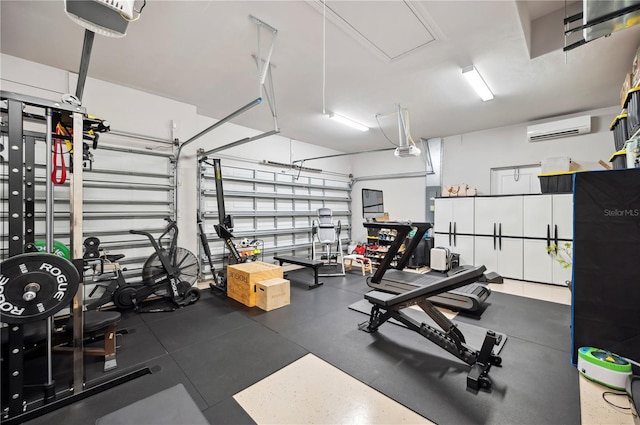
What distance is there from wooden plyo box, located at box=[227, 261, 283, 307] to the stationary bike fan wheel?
0.66 meters

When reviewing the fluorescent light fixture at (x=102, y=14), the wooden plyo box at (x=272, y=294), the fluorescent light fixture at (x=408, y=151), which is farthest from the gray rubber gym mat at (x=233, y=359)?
the fluorescent light fixture at (x=408, y=151)

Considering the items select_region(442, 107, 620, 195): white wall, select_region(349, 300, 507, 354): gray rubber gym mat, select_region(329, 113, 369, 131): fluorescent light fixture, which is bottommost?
select_region(349, 300, 507, 354): gray rubber gym mat

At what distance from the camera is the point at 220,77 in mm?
4160

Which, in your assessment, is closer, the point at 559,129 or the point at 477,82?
the point at 477,82

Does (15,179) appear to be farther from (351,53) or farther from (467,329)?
(467,329)

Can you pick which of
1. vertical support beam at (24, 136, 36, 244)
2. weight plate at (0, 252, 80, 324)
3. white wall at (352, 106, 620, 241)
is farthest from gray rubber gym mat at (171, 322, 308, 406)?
white wall at (352, 106, 620, 241)

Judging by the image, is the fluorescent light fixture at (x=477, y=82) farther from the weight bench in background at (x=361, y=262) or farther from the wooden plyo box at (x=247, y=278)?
the wooden plyo box at (x=247, y=278)

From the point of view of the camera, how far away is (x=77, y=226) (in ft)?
6.77

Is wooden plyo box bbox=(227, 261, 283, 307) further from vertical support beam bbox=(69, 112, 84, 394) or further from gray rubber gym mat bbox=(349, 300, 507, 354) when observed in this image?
vertical support beam bbox=(69, 112, 84, 394)

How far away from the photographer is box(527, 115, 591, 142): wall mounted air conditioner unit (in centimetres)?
523

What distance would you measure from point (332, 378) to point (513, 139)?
23.0ft

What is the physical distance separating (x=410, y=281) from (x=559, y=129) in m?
4.79

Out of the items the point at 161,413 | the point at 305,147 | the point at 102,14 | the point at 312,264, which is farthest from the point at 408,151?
the point at 161,413

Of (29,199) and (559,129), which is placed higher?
(559,129)
